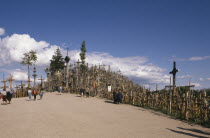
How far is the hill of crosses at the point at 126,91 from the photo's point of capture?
45.6 ft

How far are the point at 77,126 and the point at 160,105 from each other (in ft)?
32.9

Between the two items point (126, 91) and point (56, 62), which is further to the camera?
point (56, 62)

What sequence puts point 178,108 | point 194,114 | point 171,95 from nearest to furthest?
point 194,114, point 178,108, point 171,95

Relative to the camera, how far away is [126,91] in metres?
28.2

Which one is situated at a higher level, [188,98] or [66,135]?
[188,98]

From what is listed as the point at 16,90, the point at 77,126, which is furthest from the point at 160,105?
the point at 16,90

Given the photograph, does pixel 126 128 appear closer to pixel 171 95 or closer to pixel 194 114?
pixel 194 114

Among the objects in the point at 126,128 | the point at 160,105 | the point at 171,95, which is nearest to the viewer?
the point at 126,128

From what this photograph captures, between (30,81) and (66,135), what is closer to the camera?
(66,135)

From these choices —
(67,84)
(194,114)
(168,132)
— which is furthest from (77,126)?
(67,84)

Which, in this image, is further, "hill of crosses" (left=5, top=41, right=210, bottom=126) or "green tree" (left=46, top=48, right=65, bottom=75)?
"green tree" (left=46, top=48, right=65, bottom=75)

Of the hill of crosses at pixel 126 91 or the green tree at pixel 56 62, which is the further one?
the green tree at pixel 56 62

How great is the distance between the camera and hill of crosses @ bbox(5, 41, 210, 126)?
13.9m

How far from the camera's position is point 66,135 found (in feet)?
28.1
